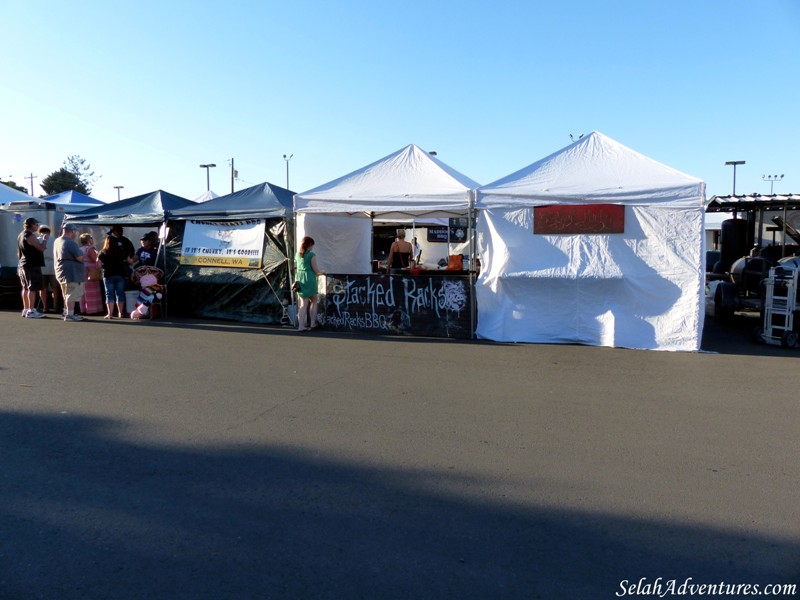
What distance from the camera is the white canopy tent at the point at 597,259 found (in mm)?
9211

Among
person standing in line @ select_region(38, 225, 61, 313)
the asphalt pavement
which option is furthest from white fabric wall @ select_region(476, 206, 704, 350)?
person standing in line @ select_region(38, 225, 61, 313)

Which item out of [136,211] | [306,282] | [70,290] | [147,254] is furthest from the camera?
[136,211]

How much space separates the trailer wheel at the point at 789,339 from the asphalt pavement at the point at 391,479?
178 centimetres

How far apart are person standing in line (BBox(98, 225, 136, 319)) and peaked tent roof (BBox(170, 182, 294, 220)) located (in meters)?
1.19

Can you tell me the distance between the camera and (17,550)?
335 cm

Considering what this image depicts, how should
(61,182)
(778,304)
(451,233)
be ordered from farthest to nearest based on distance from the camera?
(61,182), (451,233), (778,304)

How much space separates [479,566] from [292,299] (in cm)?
913

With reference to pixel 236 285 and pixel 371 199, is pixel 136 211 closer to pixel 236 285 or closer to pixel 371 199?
pixel 236 285

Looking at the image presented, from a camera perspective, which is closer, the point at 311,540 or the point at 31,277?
the point at 311,540

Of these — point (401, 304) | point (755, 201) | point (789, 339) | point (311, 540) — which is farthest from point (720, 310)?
point (311, 540)

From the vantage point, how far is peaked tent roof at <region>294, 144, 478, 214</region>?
1034 cm

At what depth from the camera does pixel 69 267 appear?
1222cm

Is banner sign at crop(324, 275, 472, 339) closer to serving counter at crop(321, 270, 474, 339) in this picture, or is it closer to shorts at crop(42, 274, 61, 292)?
serving counter at crop(321, 270, 474, 339)
